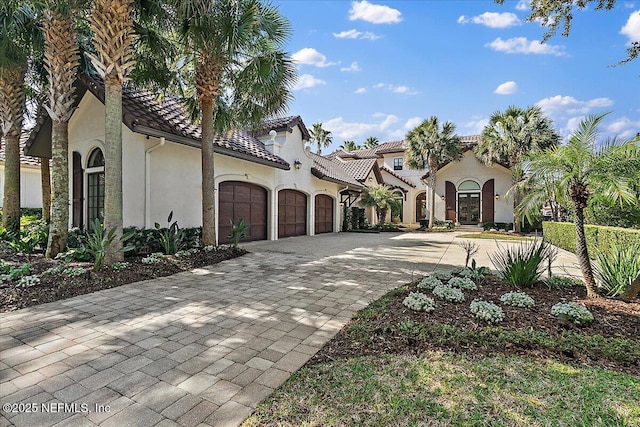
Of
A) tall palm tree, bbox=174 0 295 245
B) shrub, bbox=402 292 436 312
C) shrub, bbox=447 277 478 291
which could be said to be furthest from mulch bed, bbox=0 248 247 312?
shrub, bbox=447 277 478 291

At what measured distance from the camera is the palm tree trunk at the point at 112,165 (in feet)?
A: 23.9

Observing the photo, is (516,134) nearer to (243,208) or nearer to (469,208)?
(469,208)

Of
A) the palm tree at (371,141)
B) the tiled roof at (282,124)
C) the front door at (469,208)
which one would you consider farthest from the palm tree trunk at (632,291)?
the palm tree at (371,141)

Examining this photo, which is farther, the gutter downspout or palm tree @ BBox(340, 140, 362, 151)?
palm tree @ BBox(340, 140, 362, 151)

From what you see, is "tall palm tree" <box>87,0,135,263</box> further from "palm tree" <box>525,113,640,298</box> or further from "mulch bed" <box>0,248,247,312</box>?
"palm tree" <box>525,113,640,298</box>

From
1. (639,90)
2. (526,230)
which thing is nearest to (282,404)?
(639,90)

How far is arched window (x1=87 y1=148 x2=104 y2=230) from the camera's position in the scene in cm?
1100

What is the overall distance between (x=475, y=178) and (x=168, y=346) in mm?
27962

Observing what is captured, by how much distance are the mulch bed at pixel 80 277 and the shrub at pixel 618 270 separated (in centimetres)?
838

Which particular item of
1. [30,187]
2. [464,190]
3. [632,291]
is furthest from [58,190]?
[464,190]

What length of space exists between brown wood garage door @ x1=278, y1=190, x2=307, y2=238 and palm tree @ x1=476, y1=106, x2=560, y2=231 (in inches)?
523

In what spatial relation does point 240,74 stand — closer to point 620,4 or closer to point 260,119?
point 260,119

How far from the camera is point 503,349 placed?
355 centimetres

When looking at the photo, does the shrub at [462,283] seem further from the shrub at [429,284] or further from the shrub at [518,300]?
the shrub at [518,300]
